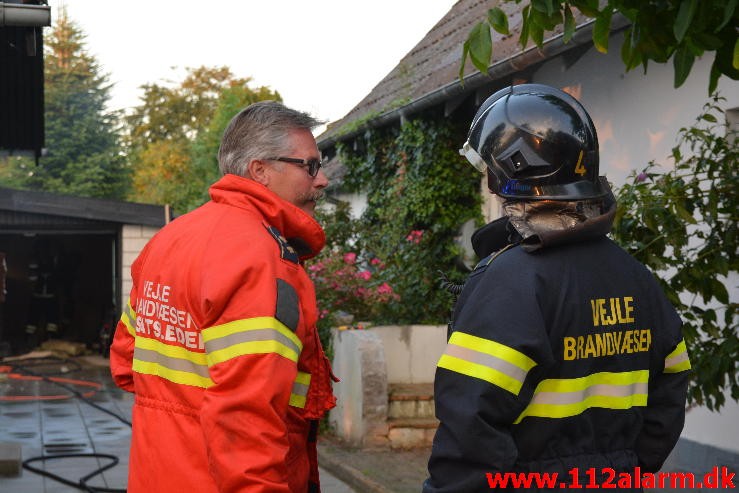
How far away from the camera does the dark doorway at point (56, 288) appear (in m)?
24.2

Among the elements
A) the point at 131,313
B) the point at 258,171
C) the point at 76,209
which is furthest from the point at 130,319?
the point at 76,209

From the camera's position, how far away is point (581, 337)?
2562mm

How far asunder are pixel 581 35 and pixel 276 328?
628 cm

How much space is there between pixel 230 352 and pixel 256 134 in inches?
32.2

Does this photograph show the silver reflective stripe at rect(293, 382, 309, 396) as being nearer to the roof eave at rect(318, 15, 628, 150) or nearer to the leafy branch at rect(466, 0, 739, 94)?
the leafy branch at rect(466, 0, 739, 94)

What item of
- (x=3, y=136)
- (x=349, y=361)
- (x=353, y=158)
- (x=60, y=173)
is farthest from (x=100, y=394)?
(x=60, y=173)

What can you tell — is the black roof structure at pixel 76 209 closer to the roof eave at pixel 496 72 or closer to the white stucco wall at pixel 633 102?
the roof eave at pixel 496 72

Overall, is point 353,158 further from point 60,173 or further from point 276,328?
point 60,173

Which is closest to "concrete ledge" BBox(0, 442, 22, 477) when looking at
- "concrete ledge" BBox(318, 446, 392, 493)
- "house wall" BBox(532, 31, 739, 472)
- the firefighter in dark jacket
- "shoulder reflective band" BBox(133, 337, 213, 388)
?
"concrete ledge" BBox(318, 446, 392, 493)

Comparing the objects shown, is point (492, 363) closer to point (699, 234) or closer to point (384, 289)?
point (699, 234)

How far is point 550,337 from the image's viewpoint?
2.52 m

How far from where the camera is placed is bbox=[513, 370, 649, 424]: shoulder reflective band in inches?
99.3

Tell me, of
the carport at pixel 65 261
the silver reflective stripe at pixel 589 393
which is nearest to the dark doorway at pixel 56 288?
the carport at pixel 65 261

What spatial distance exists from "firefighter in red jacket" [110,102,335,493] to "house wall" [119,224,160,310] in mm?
17376
